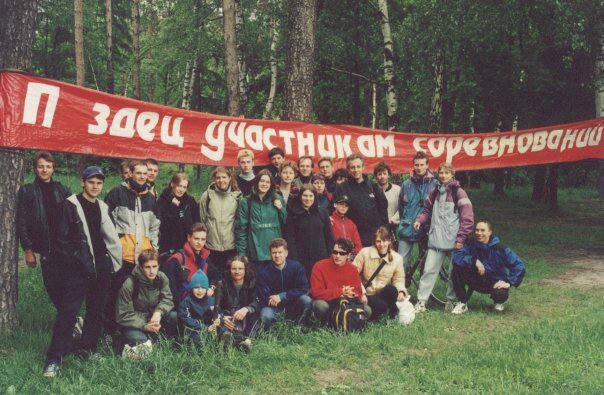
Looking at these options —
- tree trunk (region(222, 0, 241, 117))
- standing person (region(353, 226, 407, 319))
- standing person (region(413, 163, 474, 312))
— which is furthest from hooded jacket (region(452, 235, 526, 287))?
tree trunk (region(222, 0, 241, 117))

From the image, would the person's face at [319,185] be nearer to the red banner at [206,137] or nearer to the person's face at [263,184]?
the person's face at [263,184]

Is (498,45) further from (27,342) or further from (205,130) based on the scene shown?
(27,342)

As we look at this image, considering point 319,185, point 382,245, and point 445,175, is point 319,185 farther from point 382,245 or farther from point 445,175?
point 445,175

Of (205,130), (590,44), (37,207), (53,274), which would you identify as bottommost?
(53,274)

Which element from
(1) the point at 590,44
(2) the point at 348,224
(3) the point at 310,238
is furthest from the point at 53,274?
(1) the point at 590,44

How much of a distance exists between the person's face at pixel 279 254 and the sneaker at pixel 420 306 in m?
2.13

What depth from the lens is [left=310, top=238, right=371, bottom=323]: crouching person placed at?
22.1 feet

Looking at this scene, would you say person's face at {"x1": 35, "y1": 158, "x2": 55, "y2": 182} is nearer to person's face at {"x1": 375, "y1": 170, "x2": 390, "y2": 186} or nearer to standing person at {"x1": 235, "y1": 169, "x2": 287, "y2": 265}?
standing person at {"x1": 235, "y1": 169, "x2": 287, "y2": 265}

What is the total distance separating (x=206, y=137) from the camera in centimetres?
821

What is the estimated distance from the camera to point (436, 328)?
697cm

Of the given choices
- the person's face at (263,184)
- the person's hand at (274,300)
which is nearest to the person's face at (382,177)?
the person's face at (263,184)

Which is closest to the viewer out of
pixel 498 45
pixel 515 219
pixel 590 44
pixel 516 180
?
pixel 590 44

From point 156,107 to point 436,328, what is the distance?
4394mm

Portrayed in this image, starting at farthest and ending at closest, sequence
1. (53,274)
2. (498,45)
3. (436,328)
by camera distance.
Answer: (498,45) < (436,328) < (53,274)
